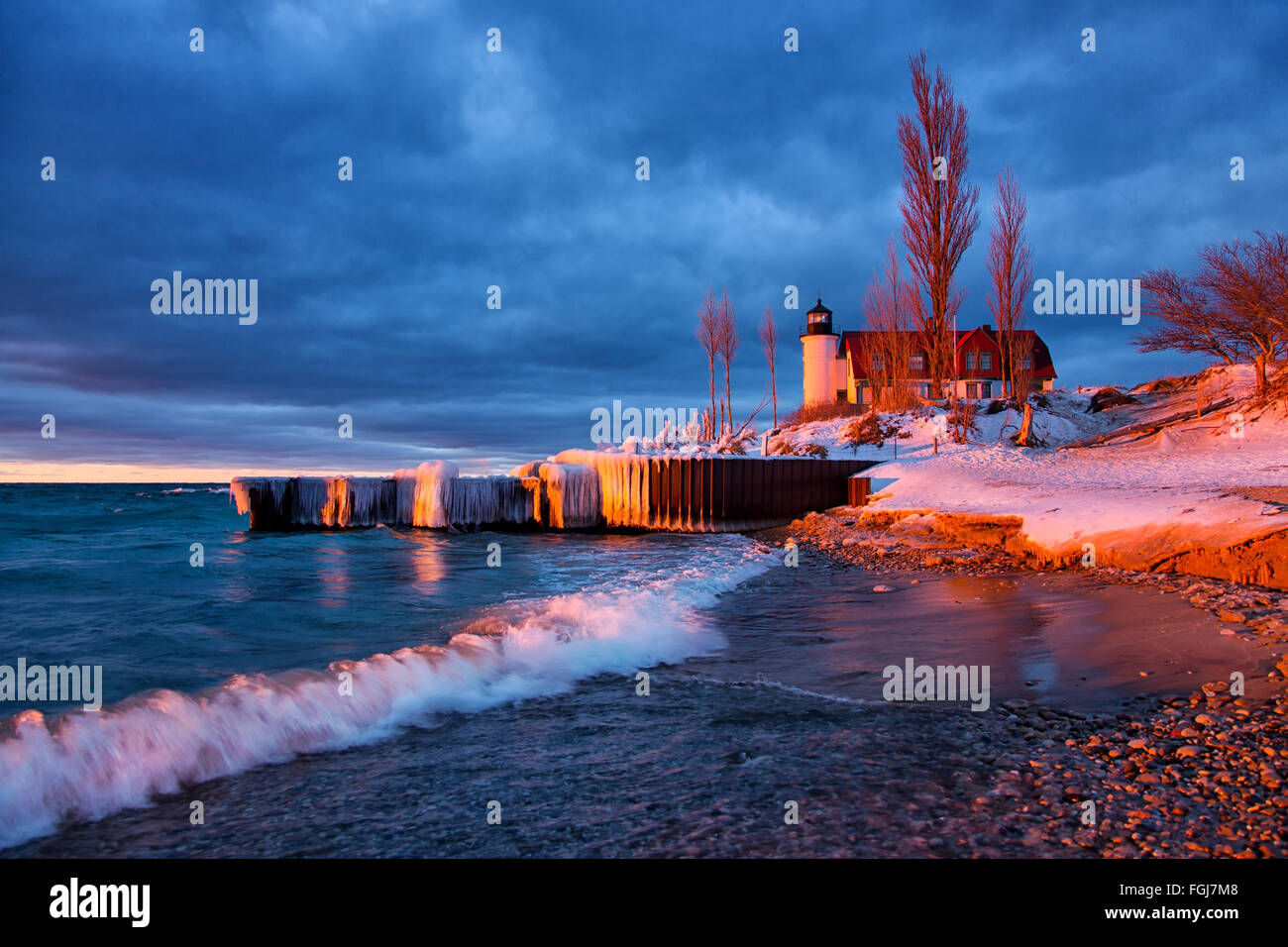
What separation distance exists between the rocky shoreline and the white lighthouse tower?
46.3 metres

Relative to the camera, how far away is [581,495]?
20.2 metres

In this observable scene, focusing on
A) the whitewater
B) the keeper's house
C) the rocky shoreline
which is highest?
the keeper's house

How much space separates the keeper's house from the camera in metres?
46.6

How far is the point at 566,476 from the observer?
20203 mm

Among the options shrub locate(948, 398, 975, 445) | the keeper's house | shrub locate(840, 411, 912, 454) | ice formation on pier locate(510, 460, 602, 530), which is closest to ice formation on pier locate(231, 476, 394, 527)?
ice formation on pier locate(510, 460, 602, 530)

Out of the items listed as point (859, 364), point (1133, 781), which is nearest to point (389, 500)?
point (1133, 781)

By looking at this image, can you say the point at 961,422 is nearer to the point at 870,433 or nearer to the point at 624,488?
the point at 870,433

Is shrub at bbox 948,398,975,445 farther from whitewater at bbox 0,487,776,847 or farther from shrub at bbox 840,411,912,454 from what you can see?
whitewater at bbox 0,487,776,847

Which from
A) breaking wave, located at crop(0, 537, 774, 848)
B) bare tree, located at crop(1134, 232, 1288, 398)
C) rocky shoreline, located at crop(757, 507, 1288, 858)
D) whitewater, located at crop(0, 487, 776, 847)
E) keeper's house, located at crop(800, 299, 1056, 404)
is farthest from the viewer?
keeper's house, located at crop(800, 299, 1056, 404)

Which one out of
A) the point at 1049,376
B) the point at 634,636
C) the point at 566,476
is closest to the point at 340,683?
the point at 634,636

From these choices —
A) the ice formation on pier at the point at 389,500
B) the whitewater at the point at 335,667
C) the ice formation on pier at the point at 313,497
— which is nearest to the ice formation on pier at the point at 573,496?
the ice formation on pier at the point at 389,500

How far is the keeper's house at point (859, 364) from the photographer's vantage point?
46.6m
